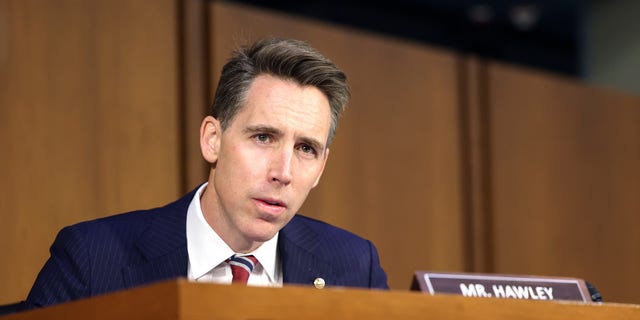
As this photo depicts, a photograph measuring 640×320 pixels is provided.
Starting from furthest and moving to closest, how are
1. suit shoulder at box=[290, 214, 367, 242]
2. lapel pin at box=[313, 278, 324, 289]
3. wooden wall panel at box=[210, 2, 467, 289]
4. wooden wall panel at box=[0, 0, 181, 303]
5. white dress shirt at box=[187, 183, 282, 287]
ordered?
wooden wall panel at box=[210, 2, 467, 289]
wooden wall panel at box=[0, 0, 181, 303]
suit shoulder at box=[290, 214, 367, 242]
lapel pin at box=[313, 278, 324, 289]
white dress shirt at box=[187, 183, 282, 287]

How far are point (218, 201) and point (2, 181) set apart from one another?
0.94 meters

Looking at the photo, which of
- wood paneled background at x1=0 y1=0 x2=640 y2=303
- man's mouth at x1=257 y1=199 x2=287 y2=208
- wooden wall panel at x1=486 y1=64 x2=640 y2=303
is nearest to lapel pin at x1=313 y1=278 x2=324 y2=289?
man's mouth at x1=257 y1=199 x2=287 y2=208

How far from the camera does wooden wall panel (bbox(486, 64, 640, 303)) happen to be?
13.8 ft

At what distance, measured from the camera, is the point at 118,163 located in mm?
3104

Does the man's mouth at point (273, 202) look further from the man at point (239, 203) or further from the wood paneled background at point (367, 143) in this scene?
the wood paneled background at point (367, 143)

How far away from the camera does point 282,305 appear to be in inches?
55.1

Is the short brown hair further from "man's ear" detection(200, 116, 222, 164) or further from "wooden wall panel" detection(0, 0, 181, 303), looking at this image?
"wooden wall panel" detection(0, 0, 181, 303)

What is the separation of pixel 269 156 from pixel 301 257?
1.05 ft

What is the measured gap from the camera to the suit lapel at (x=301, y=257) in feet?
7.27

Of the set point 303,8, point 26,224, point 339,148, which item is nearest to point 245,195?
point 26,224

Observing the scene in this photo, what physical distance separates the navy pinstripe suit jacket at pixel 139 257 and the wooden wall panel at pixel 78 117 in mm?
766

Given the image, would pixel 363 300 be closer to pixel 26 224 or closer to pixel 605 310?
pixel 605 310

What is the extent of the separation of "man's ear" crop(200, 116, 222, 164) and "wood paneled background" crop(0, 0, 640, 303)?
0.91 m

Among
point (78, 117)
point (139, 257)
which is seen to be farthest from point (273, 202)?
point (78, 117)
